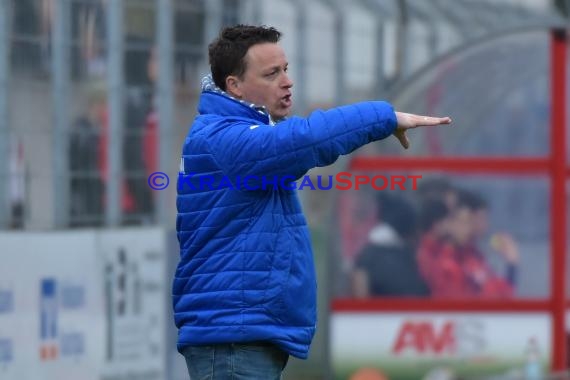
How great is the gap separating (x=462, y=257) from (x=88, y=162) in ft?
10.6

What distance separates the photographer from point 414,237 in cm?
1025

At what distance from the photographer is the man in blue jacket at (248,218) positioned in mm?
3920

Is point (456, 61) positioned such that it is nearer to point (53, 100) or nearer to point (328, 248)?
point (328, 248)

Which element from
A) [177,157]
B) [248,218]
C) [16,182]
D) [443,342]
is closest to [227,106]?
[248,218]

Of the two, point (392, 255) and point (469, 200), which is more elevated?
point (469, 200)

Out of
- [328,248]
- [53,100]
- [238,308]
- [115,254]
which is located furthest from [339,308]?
[238,308]

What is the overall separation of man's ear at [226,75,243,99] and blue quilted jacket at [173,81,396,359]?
0.02 meters

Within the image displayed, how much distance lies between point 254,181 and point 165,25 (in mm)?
4605

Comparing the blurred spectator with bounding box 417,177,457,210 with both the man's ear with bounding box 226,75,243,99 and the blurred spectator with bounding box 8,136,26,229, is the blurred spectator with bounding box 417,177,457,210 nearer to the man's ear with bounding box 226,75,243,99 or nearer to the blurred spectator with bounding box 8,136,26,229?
the blurred spectator with bounding box 8,136,26,229

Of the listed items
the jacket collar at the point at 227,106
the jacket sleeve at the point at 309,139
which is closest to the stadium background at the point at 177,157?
the jacket collar at the point at 227,106

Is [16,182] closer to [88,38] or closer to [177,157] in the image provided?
[88,38]

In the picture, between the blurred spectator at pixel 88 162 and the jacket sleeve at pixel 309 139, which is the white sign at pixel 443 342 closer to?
the blurred spectator at pixel 88 162

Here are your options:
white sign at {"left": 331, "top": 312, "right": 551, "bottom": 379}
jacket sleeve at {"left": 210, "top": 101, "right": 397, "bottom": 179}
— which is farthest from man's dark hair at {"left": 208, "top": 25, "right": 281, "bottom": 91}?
white sign at {"left": 331, "top": 312, "right": 551, "bottom": 379}

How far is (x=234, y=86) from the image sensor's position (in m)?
4.13
